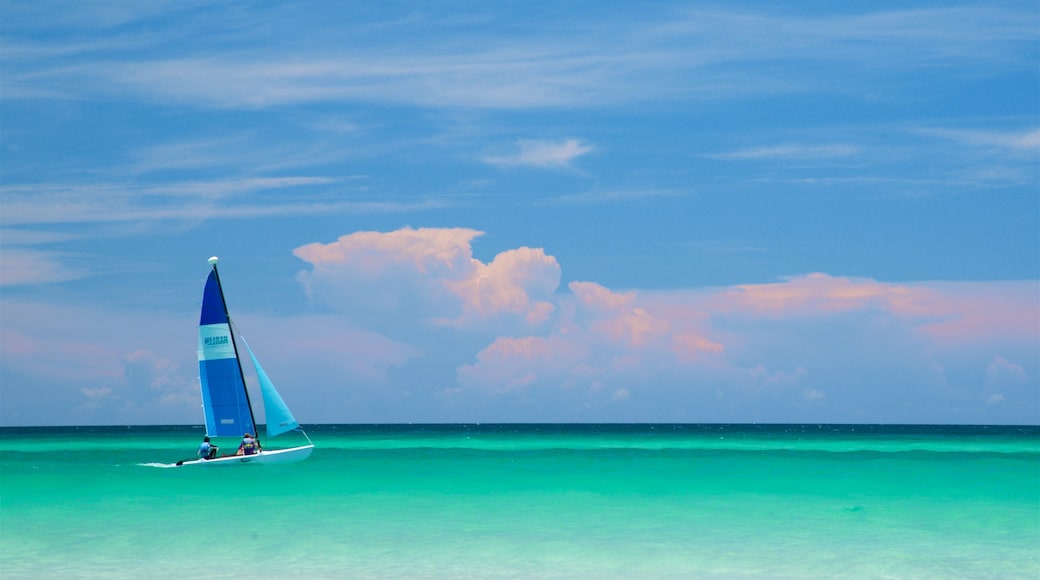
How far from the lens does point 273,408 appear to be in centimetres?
4084

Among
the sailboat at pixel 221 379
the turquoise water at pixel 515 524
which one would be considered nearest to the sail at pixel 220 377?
the sailboat at pixel 221 379

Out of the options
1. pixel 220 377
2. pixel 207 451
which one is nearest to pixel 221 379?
pixel 220 377

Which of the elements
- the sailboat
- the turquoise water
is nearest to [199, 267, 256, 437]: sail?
the sailboat

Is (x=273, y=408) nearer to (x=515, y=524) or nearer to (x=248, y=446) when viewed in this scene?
(x=248, y=446)

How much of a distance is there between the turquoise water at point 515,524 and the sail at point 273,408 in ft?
6.02

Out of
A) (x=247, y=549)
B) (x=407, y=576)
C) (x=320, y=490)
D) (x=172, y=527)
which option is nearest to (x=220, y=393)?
(x=320, y=490)

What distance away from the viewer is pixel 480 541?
23.7 metres

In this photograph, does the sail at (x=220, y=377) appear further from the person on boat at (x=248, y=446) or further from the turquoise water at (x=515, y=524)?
the turquoise water at (x=515, y=524)

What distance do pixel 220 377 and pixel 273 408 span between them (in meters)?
2.27

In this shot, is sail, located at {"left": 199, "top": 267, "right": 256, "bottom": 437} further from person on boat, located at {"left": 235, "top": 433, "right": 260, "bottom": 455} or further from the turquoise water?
the turquoise water

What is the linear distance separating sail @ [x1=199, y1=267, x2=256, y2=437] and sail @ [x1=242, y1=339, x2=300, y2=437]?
0.95 meters

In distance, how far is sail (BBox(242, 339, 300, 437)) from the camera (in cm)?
4072

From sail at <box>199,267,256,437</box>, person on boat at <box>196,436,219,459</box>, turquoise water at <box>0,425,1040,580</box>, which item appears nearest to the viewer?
turquoise water at <box>0,425,1040,580</box>

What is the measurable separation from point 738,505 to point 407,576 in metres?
14.2
